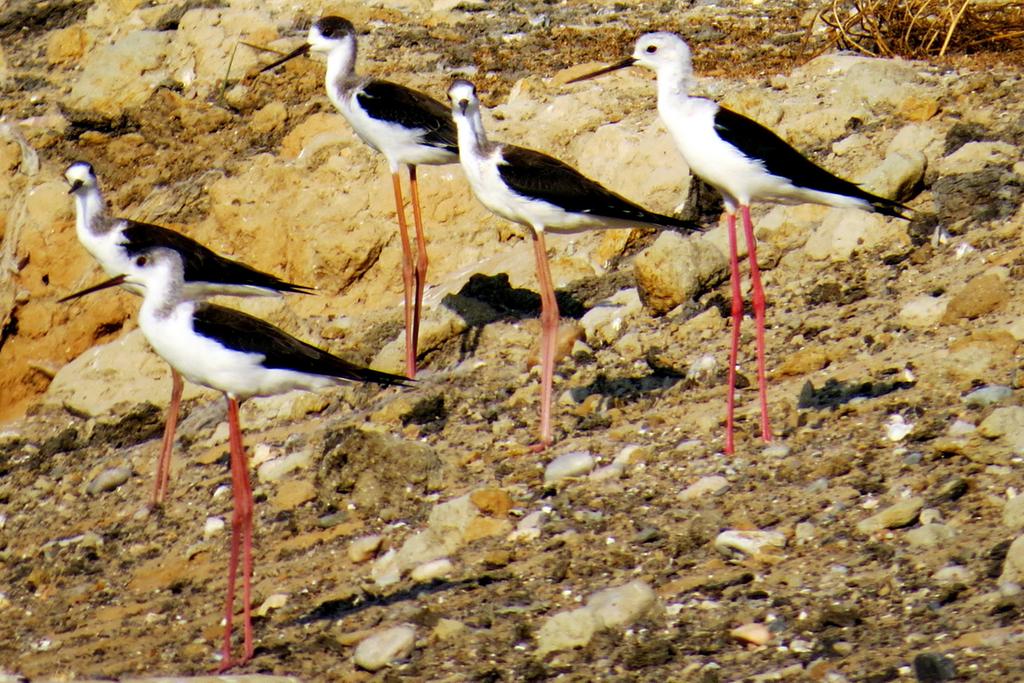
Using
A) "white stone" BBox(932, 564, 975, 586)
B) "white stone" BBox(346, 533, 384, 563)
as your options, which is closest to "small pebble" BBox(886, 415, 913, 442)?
"white stone" BBox(932, 564, 975, 586)

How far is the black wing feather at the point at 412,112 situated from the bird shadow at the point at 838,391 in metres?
2.43

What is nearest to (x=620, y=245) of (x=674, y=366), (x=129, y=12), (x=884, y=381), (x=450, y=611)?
(x=674, y=366)

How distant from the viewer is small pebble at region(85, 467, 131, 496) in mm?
7246

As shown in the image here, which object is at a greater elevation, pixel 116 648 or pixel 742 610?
pixel 116 648

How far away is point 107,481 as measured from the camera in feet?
23.8

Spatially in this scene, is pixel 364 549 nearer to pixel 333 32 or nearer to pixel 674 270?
pixel 674 270

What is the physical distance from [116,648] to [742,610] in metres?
2.17

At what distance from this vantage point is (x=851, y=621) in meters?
4.50

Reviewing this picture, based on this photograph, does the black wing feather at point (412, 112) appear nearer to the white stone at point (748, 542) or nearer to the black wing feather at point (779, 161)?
the black wing feather at point (779, 161)

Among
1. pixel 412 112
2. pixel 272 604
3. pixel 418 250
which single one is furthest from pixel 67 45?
pixel 272 604

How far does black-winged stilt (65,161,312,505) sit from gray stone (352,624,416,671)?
7.15 feet

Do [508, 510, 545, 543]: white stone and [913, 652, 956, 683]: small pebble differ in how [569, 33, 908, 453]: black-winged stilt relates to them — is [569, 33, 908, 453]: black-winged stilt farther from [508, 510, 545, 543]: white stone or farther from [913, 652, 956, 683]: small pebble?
[913, 652, 956, 683]: small pebble

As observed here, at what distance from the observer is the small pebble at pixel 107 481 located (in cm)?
725

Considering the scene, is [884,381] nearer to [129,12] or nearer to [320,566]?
[320,566]
